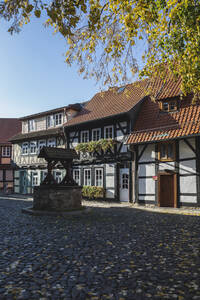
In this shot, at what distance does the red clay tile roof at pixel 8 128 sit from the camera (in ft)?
109

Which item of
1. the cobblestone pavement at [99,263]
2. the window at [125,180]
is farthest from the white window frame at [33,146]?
the cobblestone pavement at [99,263]

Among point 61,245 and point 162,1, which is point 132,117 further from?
point 61,245

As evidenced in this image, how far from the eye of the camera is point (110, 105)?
19.8 m

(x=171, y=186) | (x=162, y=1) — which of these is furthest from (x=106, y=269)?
(x=171, y=186)

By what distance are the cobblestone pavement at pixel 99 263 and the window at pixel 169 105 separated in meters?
9.25

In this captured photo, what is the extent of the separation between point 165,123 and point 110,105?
17.9 feet

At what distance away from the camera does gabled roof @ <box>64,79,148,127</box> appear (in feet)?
60.2

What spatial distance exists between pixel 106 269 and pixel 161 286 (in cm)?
110

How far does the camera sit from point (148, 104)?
1812cm

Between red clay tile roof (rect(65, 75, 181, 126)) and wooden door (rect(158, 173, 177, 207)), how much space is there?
4.99 meters

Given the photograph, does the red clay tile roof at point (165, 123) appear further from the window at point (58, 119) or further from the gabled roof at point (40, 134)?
the window at point (58, 119)

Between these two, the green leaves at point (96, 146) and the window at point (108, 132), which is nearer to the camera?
the green leaves at point (96, 146)

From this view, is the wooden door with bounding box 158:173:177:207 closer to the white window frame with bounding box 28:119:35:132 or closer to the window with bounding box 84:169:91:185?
the window with bounding box 84:169:91:185

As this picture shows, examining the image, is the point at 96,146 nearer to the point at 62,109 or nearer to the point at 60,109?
the point at 62,109
